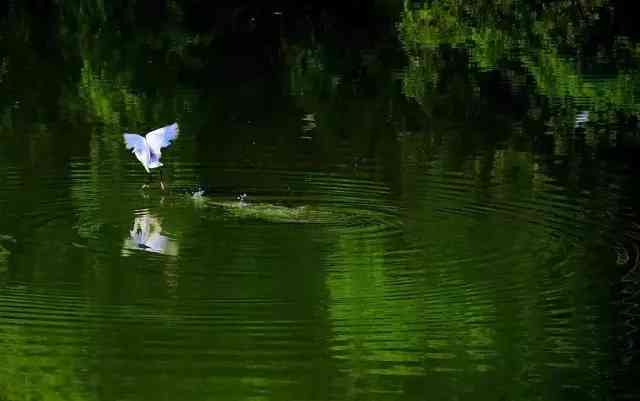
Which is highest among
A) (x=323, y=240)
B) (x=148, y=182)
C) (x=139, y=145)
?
(x=139, y=145)

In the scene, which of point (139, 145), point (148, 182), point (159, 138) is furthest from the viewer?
point (148, 182)

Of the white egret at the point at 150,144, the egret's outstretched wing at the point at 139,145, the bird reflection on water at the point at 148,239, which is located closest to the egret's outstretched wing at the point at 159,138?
the white egret at the point at 150,144

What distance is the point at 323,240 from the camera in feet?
46.4

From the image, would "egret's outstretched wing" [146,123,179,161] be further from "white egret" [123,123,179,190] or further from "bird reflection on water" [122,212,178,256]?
"bird reflection on water" [122,212,178,256]

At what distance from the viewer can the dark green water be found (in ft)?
34.2

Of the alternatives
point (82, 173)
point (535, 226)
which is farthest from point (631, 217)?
point (82, 173)

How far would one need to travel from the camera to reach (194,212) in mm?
15664

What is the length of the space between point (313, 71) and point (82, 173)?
16117 millimetres

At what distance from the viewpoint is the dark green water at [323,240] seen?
1043 cm

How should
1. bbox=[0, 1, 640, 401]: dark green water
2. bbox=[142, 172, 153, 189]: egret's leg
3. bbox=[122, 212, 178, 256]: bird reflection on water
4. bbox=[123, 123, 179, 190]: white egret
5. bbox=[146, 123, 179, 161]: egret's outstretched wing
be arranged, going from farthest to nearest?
bbox=[142, 172, 153, 189]: egret's leg → bbox=[146, 123, 179, 161]: egret's outstretched wing → bbox=[123, 123, 179, 190]: white egret → bbox=[122, 212, 178, 256]: bird reflection on water → bbox=[0, 1, 640, 401]: dark green water

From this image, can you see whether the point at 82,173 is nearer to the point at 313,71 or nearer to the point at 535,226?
the point at 535,226

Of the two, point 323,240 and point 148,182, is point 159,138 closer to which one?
point 148,182

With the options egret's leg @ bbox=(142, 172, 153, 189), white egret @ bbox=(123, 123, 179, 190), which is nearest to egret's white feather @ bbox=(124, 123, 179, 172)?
white egret @ bbox=(123, 123, 179, 190)

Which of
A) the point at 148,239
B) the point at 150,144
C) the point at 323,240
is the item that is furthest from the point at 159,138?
the point at 323,240
